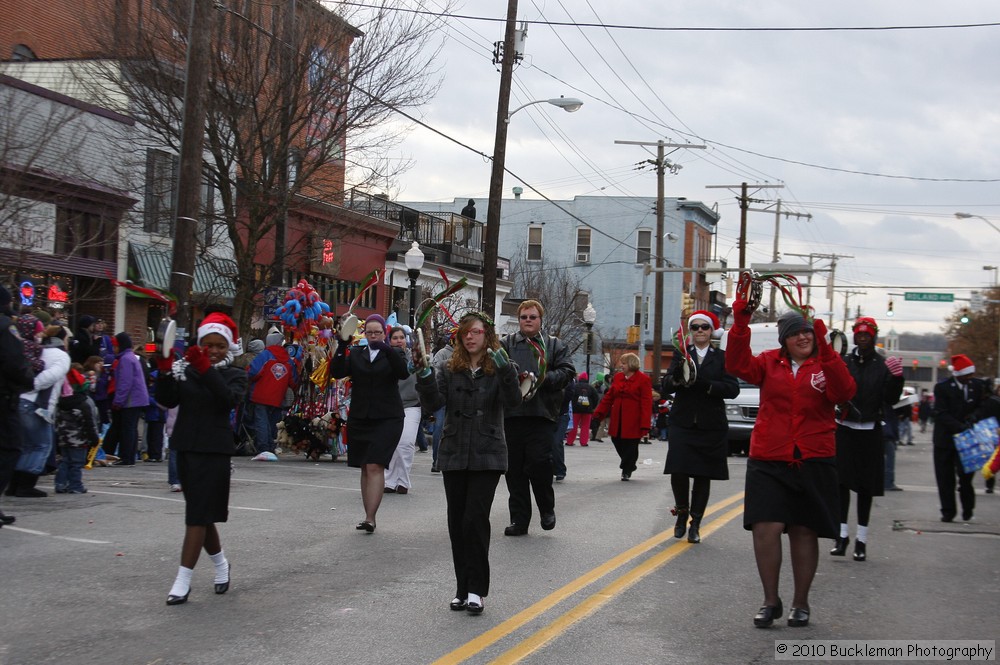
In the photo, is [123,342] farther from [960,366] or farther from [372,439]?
[960,366]

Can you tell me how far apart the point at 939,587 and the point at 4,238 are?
14144mm

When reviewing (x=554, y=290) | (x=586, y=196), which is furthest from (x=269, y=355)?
(x=586, y=196)

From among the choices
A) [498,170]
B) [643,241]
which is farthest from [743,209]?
[498,170]

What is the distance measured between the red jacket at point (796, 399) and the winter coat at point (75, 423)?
24.6 ft

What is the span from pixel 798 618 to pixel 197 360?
4060mm

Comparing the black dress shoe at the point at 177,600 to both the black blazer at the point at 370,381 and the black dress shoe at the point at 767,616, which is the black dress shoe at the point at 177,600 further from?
the black dress shoe at the point at 767,616

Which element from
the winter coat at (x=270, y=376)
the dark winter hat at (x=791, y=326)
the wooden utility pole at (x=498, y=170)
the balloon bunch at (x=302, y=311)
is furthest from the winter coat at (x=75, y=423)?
the wooden utility pole at (x=498, y=170)

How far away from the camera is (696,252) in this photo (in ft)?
204

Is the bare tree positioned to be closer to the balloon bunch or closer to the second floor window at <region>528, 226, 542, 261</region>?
the balloon bunch

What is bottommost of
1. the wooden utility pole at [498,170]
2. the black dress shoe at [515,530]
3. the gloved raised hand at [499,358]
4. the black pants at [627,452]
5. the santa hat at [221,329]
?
the black dress shoe at [515,530]

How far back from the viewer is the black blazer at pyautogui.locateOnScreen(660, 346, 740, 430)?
381 inches

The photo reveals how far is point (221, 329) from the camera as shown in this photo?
23.7ft

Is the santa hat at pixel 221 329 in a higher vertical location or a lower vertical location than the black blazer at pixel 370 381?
higher

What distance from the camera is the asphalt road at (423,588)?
19.5ft
